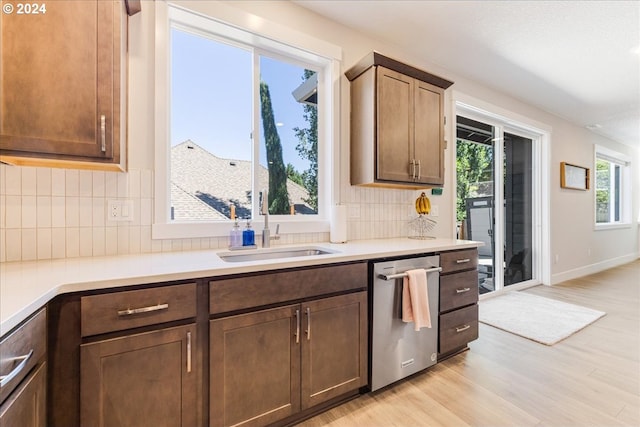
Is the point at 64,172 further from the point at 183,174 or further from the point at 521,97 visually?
the point at 521,97

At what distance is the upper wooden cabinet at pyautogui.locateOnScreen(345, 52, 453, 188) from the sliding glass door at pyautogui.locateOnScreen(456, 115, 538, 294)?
1.05 meters

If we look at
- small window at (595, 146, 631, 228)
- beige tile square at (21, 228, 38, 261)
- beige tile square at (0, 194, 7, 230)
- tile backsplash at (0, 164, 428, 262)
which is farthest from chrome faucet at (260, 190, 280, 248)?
small window at (595, 146, 631, 228)

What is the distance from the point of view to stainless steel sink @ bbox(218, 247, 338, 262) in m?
1.74

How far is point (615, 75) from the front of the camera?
3195 mm

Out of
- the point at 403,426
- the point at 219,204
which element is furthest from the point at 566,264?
the point at 219,204

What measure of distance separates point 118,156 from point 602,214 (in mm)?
8104

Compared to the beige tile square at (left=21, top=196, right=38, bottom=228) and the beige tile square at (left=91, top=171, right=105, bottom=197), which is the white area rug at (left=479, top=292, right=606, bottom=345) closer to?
the beige tile square at (left=91, top=171, right=105, bottom=197)

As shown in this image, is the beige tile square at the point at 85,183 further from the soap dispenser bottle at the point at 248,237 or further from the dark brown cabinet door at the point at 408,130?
the dark brown cabinet door at the point at 408,130

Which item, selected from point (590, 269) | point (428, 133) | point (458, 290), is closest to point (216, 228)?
point (458, 290)

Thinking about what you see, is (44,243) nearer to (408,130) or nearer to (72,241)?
(72,241)

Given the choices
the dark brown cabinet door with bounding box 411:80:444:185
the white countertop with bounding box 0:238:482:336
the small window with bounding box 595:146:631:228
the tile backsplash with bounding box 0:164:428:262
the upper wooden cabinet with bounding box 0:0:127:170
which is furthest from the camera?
the small window with bounding box 595:146:631:228

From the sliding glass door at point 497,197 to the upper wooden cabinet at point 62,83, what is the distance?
3.21 m

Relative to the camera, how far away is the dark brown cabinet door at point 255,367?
4.08ft

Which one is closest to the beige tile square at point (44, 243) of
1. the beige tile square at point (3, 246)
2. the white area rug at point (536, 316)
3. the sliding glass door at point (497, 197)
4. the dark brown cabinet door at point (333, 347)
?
the beige tile square at point (3, 246)
